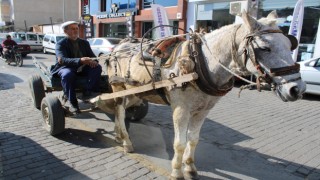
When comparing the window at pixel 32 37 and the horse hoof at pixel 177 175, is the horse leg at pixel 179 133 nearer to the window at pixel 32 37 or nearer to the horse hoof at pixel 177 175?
the horse hoof at pixel 177 175

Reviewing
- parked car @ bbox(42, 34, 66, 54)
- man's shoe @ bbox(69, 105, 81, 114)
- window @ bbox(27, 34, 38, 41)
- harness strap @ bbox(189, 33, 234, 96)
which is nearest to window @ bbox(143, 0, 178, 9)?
parked car @ bbox(42, 34, 66, 54)

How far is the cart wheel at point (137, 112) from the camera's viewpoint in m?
6.04

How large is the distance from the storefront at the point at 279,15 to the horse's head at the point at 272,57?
7.49 meters

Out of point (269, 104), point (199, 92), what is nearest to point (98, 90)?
point (199, 92)

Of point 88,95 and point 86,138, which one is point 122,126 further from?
point 88,95

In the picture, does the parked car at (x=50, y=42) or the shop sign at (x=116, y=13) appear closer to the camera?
the parked car at (x=50, y=42)

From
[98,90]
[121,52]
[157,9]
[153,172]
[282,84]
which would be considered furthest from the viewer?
[157,9]

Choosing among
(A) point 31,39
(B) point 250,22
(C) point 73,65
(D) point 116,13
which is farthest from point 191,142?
(A) point 31,39

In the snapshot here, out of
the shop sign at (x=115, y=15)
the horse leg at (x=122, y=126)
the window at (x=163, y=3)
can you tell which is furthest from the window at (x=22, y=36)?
the horse leg at (x=122, y=126)

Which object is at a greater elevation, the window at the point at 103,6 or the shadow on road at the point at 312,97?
the window at the point at 103,6

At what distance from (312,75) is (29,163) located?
895 centimetres

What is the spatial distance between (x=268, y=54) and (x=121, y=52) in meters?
2.70

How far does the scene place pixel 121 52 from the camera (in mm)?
4770

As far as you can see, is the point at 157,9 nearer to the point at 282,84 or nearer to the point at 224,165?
the point at 224,165
